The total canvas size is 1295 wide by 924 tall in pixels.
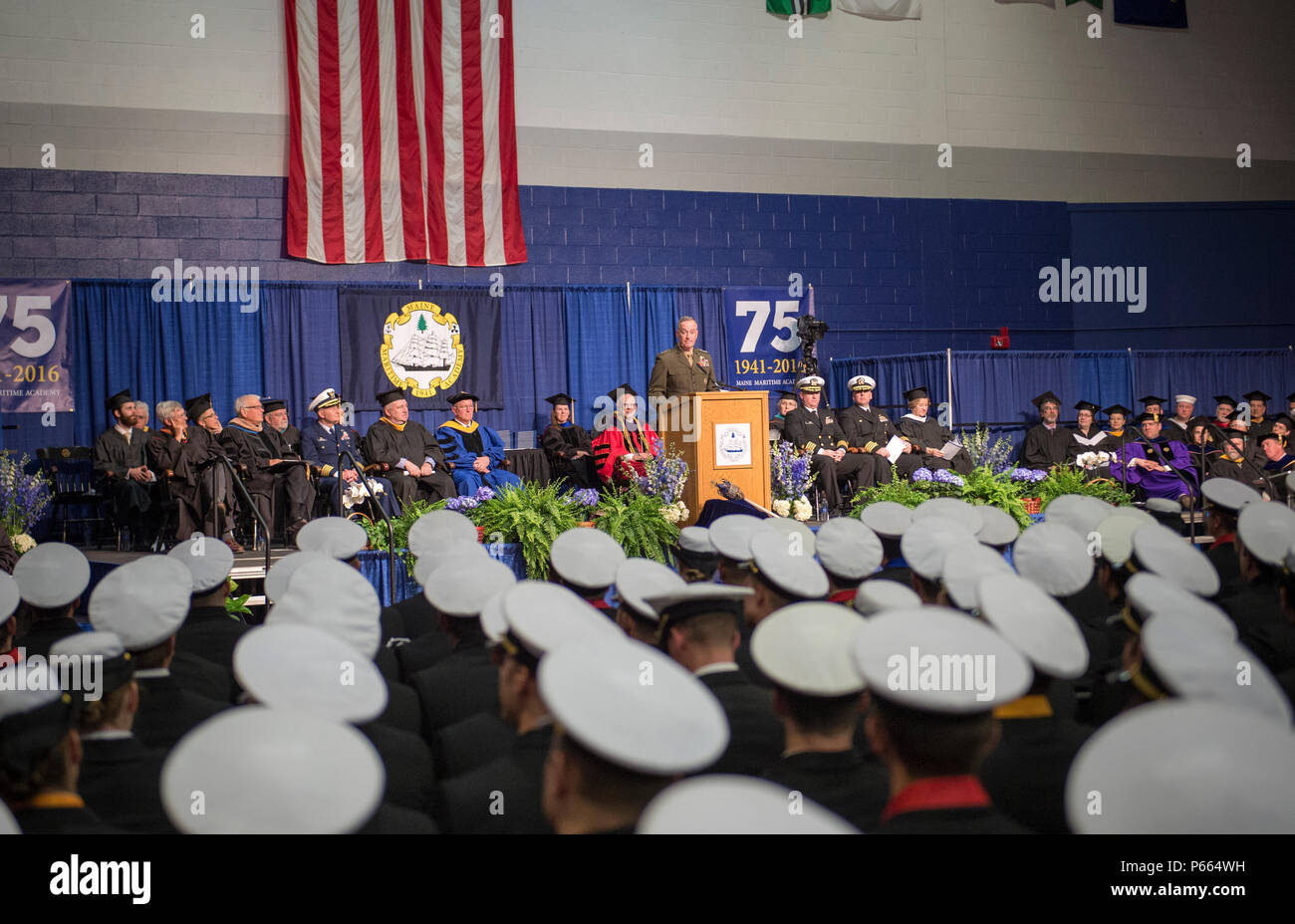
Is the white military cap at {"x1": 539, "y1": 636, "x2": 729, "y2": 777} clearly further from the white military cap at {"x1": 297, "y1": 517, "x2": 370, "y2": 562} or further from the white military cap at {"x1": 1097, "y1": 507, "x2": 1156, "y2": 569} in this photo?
the white military cap at {"x1": 297, "y1": 517, "x2": 370, "y2": 562}

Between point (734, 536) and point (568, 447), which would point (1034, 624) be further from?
point (568, 447)

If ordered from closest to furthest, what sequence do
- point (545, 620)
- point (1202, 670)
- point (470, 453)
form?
point (1202, 670)
point (545, 620)
point (470, 453)

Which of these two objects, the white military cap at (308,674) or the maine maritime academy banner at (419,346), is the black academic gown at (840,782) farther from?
the maine maritime academy banner at (419,346)

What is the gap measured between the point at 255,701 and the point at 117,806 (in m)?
0.25

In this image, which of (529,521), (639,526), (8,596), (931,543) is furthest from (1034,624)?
(639,526)

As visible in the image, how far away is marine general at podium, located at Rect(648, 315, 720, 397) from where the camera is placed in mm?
8516

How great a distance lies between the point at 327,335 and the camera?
9.16 meters

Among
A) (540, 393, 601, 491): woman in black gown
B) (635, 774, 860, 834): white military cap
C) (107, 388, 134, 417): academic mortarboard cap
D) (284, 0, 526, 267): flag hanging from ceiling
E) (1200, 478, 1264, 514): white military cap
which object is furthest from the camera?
(284, 0, 526, 267): flag hanging from ceiling

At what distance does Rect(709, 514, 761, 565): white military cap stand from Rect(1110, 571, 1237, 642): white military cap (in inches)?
40.5

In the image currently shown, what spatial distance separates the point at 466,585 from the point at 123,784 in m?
0.90

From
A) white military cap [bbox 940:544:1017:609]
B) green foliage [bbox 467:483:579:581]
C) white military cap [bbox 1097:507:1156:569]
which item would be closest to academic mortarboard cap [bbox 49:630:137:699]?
white military cap [bbox 940:544:1017:609]

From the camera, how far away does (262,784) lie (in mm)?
1307

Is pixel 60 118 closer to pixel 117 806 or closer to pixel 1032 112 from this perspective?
pixel 117 806
